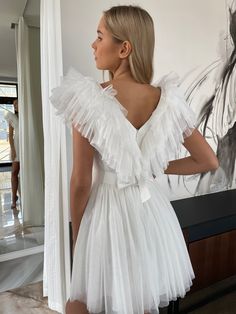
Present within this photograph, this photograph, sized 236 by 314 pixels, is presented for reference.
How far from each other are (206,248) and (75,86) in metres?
1.34

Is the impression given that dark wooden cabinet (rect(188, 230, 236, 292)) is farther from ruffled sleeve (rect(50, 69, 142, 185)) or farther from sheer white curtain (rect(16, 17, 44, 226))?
sheer white curtain (rect(16, 17, 44, 226))

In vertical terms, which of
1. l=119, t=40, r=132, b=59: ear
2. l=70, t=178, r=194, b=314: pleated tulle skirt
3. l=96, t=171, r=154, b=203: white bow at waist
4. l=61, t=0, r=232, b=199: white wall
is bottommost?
l=70, t=178, r=194, b=314: pleated tulle skirt

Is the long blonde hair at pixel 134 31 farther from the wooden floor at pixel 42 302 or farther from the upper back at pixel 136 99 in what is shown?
the wooden floor at pixel 42 302

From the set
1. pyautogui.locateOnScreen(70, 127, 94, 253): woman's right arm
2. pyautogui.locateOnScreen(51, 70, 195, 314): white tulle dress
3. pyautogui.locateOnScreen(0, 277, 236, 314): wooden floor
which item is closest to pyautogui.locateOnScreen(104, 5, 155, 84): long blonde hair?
pyautogui.locateOnScreen(51, 70, 195, 314): white tulle dress

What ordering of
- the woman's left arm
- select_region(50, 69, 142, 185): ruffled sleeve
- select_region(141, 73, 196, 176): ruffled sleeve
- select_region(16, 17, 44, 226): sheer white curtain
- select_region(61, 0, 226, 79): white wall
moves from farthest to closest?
1. select_region(16, 17, 44, 226): sheer white curtain
2. select_region(61, 0, 226, 79): white wall
3. the woman's left arm
4. select_region(141, 73, 196, 176): ruffled sleeve
5. select_region(50, 69, 142, 185): ruffled sleeve

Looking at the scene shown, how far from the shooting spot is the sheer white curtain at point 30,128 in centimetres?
197

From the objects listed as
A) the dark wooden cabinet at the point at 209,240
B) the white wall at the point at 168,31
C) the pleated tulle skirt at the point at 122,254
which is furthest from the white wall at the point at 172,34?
the pleated tulle skirt at the point at 122,254

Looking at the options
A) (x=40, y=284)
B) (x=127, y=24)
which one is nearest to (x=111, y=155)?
(x=127, y=24)

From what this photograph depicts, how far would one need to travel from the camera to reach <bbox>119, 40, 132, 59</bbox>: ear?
36.4 inches

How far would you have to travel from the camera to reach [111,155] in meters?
0.92

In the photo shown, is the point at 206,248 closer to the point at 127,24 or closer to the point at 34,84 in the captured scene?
the point at 127,24

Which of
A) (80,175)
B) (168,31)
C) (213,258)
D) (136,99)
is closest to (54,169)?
(80,175)

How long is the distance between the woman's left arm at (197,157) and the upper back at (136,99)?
21cm

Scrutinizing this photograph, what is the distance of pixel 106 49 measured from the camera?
95 cm
